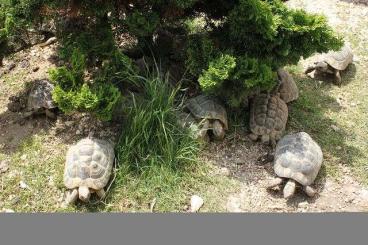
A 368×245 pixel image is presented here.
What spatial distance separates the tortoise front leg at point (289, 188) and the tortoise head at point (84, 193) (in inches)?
76.2

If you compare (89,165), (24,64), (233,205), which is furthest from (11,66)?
(233,205)

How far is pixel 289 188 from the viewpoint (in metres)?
5.11

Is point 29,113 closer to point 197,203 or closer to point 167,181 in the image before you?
point 167,181

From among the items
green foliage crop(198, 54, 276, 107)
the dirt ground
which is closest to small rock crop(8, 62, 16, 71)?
the dirt ground

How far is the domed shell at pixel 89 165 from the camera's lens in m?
4.85

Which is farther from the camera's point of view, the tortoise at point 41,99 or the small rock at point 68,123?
the small rock at point 68,123

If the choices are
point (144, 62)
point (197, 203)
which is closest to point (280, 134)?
point (197, 203)

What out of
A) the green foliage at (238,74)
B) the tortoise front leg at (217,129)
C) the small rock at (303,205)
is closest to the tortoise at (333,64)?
the green foliage at (238,74)

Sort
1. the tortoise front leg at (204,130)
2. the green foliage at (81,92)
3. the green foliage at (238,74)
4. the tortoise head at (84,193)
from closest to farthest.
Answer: the tortoise head at (84,193) < the green foliage at (81,92) < the green foliage at (238,74) < the tortoise front leg at (204,130)

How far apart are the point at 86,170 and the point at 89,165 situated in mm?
57

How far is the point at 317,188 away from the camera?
5.32m

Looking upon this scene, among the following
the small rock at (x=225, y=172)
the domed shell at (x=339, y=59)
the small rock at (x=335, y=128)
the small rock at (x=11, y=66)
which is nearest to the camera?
the small rock at (x=225, y=172)

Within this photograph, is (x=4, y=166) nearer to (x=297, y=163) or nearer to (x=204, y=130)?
(x=204, y=130)

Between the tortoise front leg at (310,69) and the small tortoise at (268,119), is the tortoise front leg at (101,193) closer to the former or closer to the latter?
the small tortoise at (268,119)
